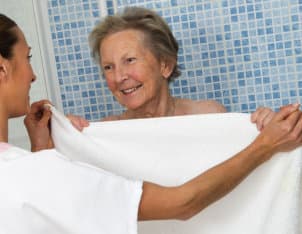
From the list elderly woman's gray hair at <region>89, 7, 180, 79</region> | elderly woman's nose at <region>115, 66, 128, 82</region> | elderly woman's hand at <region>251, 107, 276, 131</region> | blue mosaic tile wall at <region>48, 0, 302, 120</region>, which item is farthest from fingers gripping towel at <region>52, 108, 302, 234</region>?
blue mosaic tile wall at <region>48, 0, 302, 120</region>

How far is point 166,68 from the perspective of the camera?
156 centimetres

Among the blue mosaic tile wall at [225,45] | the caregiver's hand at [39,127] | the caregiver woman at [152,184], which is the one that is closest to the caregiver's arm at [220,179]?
the caregiver woman at [152,184]

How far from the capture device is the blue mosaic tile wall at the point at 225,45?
67.6 inches

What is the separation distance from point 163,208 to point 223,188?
138 millimetres

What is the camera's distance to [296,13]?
1.70 m

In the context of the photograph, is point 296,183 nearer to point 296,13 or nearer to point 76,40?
point 296,13

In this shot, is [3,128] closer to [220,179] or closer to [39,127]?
[39,127]

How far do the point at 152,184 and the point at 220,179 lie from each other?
0.45ft

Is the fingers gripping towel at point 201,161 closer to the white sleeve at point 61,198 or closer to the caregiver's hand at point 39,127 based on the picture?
the caregiver's hand at point 39,127

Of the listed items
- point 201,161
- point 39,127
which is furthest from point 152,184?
point 39,127

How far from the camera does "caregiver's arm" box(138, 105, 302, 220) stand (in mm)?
956

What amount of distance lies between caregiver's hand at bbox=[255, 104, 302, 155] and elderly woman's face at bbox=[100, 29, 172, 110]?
484mm

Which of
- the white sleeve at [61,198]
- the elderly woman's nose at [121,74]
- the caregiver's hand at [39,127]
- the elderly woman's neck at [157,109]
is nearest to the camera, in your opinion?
the white sleeve at [61,198]

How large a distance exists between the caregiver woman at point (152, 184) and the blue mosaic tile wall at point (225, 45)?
0.67 m
